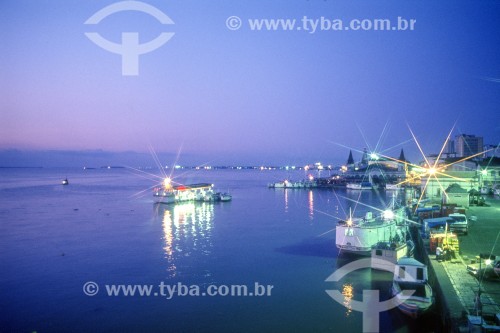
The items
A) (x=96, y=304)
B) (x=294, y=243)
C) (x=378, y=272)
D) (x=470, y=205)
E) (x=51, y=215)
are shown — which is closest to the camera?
(x=96, y=304)

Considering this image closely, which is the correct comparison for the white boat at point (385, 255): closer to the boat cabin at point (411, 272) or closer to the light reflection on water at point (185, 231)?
the boat cabin at point (411, 272)

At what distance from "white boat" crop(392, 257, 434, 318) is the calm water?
43 centimetres

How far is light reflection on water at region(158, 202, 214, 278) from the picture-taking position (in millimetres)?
20422

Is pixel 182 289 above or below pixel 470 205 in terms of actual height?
below

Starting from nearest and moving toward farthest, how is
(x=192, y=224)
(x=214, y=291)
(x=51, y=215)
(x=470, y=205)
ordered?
(x=214, y=291) < (x=470, y=205) < (x=192, y=224) < (x=51, y=215)

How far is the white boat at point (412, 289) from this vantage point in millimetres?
11274

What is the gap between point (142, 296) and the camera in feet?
46.1

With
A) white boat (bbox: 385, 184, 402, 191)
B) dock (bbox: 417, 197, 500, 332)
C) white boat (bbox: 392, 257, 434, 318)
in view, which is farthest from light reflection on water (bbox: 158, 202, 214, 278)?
white boat (bbox: 385, 184, 402, 191)

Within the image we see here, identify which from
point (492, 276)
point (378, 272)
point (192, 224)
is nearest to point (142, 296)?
point (378, 272)

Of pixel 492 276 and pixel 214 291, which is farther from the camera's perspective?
pixel 214 291

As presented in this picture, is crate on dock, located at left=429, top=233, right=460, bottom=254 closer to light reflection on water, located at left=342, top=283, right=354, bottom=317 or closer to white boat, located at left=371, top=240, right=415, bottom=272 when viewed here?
white boat, located at left=371, top=240, right=415, bottom=272

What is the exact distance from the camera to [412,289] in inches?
468

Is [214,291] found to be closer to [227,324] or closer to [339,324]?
[227,324]

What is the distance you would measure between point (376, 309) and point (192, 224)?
1974 cm
